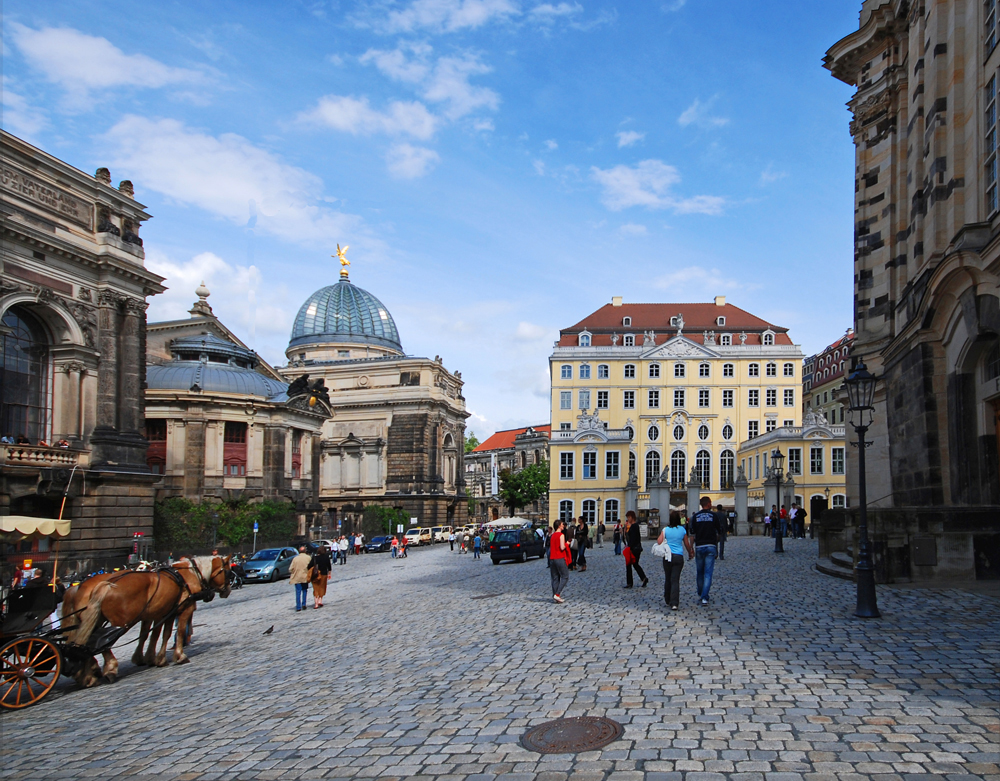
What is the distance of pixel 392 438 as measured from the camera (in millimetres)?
77250

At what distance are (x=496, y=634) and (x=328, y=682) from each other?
11.1 ft

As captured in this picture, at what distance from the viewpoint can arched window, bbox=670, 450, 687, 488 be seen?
7106 cm

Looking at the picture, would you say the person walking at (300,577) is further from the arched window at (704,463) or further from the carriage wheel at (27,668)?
the arched window at (704,463)

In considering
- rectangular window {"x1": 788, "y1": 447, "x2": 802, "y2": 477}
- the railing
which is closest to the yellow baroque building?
rectangular window {"x1": 788, "y1": 447, "x2": 802, "y2": 477}

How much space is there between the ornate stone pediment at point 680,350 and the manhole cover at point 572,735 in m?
66.6

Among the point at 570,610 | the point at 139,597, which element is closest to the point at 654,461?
the point at 570,610

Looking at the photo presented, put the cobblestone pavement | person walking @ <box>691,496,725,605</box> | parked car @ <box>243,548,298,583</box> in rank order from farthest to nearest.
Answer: parked car @ <box>243,548,298,583</box>
person walking @ <box>691,496,725,605</box>
the cobblestone pavement

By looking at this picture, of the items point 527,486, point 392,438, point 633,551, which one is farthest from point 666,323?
point 633,551

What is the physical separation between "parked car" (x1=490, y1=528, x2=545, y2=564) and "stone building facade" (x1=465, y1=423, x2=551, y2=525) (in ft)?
243

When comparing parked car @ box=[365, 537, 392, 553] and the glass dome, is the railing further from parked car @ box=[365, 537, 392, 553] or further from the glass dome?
the glass dome

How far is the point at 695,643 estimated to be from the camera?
432 inches

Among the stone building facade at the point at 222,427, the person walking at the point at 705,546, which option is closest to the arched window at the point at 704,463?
the stone building facade at the point at 222,427

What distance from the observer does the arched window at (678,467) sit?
71.1 meters

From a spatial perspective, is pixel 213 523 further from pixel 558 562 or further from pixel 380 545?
pixel 558 562
